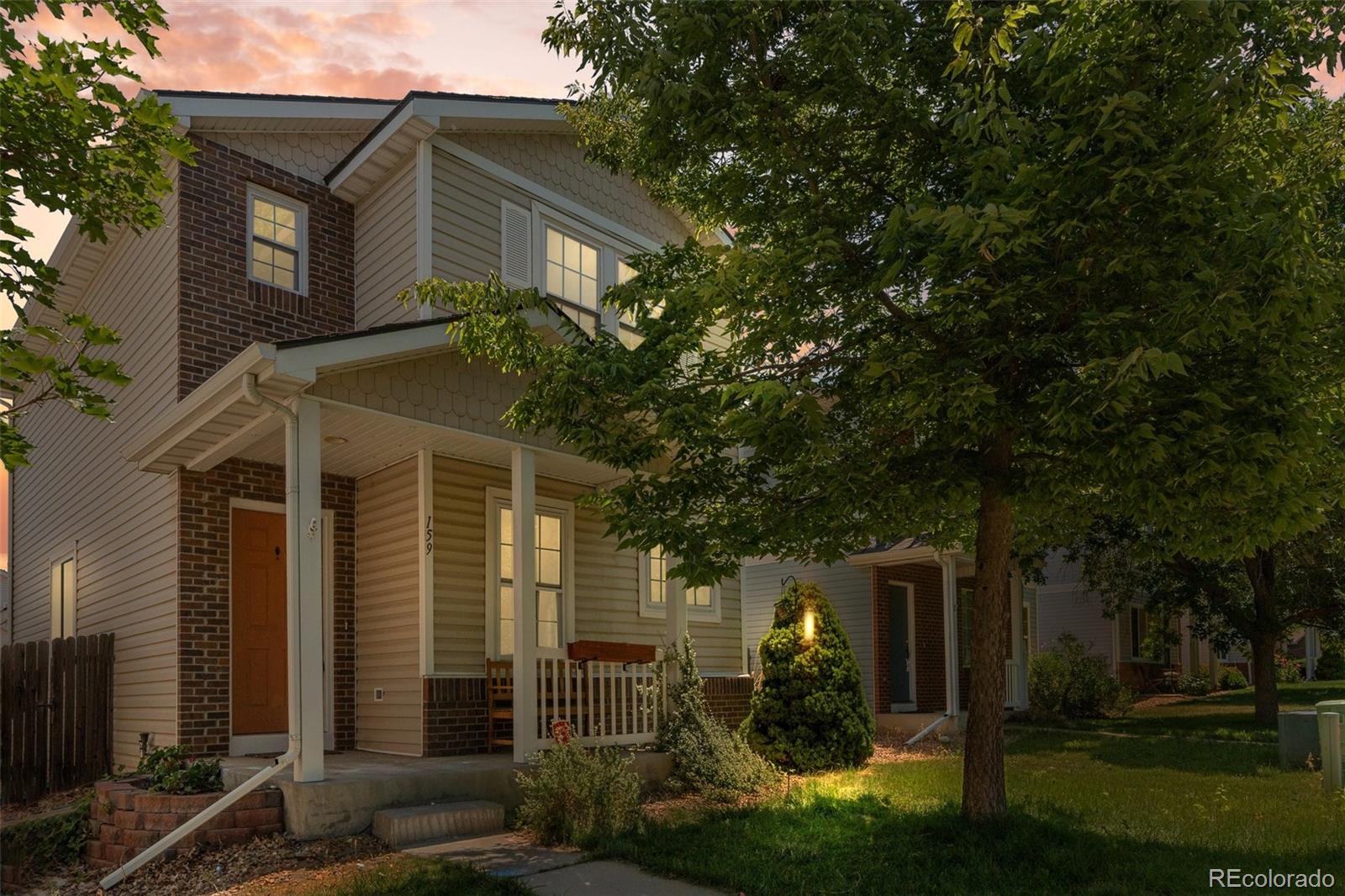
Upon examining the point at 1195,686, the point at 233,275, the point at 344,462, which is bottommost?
the point at 1195,686

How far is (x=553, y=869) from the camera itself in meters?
7.28

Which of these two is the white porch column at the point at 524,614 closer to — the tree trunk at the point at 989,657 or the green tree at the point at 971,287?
the green tree at the point at 971,287

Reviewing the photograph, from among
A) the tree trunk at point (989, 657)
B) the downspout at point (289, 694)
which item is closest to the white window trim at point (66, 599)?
the downspout at point (289, 694)

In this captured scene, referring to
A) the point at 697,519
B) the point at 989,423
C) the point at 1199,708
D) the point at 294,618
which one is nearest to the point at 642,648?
the point at 697,519

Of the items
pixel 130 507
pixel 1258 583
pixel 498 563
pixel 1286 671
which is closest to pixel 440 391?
pixel 498 563

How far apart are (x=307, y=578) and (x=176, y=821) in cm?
197

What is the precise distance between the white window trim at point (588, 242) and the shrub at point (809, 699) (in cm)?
458

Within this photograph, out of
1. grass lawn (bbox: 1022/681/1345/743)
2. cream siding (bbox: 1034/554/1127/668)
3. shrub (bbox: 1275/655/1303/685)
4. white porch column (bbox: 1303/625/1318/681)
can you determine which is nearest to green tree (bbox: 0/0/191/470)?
grass lawn (bbox: 1022/681/1345/743)

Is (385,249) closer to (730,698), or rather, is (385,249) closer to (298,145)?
(298,145)

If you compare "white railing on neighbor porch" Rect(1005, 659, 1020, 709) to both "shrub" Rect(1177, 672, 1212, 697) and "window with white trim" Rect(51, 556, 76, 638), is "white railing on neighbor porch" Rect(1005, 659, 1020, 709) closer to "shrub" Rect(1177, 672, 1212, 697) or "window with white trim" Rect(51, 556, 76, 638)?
"shrub" Rect(1177, 672, 1212, 697)

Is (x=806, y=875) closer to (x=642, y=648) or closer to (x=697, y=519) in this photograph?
(x=697, y=519)

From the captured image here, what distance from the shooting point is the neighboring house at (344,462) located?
9375 mm

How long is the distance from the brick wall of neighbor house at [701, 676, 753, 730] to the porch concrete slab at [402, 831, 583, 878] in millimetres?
5967

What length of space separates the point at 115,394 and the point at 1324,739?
543 inches
